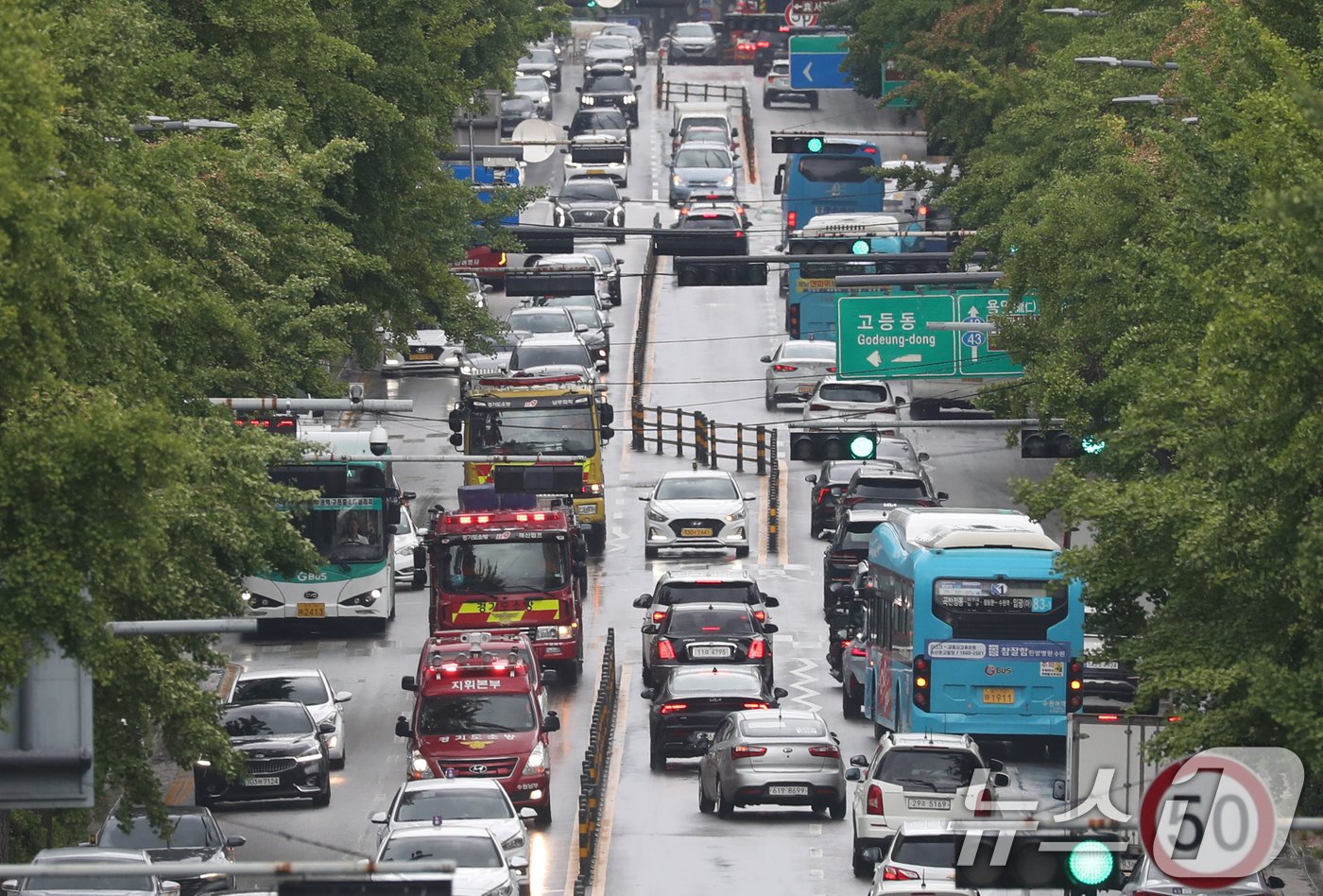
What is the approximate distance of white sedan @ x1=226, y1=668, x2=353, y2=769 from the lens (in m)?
32.7

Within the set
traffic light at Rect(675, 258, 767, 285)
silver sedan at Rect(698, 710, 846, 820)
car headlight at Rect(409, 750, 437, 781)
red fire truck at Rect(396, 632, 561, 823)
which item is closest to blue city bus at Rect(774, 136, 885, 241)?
traffic light at Rect(675, 258, 767, 285)

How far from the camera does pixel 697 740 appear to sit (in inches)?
1271

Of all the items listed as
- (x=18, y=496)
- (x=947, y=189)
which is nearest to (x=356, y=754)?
(x=18, y=496)

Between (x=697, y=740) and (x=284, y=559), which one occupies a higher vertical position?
(x=284, y=559)

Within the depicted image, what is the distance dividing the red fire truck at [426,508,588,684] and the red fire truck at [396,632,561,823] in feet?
23.7

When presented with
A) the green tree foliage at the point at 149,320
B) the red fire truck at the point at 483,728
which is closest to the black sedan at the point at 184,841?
the green tree foliage at the point at 149,320

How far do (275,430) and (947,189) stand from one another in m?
30.1

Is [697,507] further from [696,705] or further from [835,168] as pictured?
[835,168]

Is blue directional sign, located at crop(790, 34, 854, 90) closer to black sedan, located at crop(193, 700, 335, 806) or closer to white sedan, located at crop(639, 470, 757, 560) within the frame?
white sedan, located at crop(639, 470, 757, 560)

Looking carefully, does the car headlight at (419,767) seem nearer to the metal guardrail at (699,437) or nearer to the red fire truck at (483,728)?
the red fire truck at (483,728)

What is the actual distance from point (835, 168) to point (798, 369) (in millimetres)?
16573

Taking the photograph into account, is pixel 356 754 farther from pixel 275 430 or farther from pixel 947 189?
pixel 947 189

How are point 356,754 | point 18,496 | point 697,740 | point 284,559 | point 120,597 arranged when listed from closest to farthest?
point 18,496
point 120,597
point 284,559
point 697,740
point 356,754

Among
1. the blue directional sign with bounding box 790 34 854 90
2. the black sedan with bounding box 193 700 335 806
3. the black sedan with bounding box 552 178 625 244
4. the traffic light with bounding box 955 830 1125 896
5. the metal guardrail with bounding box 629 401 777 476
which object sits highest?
the blue directional sign with bounding box 790 34 854 90
